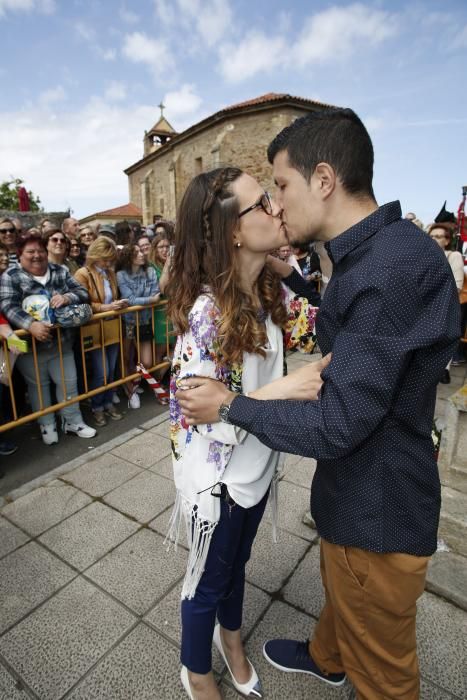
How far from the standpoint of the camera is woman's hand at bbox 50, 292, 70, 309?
380 centimetres

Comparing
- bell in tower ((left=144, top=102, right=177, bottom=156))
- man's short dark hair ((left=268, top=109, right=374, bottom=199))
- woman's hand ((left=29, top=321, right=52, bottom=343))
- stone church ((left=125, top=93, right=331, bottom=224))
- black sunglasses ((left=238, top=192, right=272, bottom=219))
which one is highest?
bell in tower ((left=144, top=102, right=177, bottom=156))

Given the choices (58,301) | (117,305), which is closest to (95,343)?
(117,305)

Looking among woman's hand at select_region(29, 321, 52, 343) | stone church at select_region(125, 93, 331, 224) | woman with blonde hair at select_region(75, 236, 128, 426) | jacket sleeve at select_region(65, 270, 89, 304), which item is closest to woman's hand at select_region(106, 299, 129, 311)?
woman with blonde hair at select_region(75, 236, 128, 426)

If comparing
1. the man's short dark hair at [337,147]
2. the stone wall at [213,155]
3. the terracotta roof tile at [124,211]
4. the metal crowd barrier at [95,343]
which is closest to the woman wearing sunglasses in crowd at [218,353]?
the man's short dark hair at [337,147]

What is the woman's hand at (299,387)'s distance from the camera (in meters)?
1.31

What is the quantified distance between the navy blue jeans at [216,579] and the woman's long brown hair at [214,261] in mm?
656

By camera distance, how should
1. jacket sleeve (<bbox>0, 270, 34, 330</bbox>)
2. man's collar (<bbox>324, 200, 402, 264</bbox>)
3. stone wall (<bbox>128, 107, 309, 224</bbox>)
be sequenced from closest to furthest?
man's collar (<bbox>324, 200, 402, 264</bbox>) < jacket sleeve (<bbox>0, 270, 34, 330</bbox>) < stone wall (<bbox>128, 107, 309, 224</bbox>)

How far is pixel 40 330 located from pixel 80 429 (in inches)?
47.1

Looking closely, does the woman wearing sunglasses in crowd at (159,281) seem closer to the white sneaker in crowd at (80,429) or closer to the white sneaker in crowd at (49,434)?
the white sneaker in crowd at (80,429)

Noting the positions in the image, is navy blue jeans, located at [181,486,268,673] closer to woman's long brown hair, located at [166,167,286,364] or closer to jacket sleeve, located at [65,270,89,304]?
woman's long brown hair, located at [166,167,286,364]

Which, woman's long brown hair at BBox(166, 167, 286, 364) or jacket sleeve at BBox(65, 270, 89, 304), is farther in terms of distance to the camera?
jacket sleeve at BBox(65, 270, 89, 304)

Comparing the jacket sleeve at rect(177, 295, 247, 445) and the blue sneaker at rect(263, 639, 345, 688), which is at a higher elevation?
the jacket sleeve at rect(177, 295, 247, 445)

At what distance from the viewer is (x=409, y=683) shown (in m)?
1.30

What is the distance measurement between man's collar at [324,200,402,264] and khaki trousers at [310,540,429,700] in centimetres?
94
